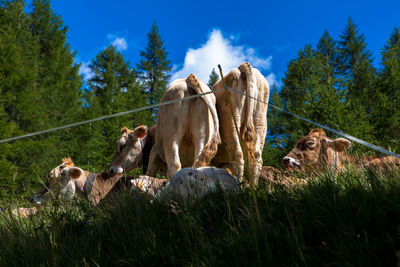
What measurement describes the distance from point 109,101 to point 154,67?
1188cm

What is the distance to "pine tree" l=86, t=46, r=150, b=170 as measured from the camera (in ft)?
60.3

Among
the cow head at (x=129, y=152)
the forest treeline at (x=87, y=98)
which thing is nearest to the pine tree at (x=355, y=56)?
the forest treeline at (x=87, y=98)

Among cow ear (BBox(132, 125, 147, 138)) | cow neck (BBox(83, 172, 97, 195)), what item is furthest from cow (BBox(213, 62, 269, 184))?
cow neck (BBox(83, 172, 97, 195))

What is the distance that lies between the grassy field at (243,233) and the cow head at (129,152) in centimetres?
435

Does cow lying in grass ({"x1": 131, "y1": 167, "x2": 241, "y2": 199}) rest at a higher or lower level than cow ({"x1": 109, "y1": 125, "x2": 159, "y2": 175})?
lower

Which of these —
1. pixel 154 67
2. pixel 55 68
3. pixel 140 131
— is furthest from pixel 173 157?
pixel 154 67

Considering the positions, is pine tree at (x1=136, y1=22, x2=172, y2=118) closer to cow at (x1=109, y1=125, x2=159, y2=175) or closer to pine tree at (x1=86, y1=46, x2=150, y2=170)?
pine tree at (x1=86, y1=46, x2=150, y2=170)

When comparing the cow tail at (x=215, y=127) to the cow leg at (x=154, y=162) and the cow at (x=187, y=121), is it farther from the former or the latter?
the cow leg at (x=154, y=162)

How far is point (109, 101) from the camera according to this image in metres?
26.9

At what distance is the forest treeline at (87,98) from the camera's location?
14.8m

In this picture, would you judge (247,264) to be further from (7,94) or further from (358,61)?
(358,61)

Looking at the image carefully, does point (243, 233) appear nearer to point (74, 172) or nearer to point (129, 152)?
point (74, 172)

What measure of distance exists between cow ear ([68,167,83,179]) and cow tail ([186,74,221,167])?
8.76 feet

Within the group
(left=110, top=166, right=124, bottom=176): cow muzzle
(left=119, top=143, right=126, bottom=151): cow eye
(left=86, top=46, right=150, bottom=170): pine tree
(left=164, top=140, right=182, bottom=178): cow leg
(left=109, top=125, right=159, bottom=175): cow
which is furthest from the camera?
(left=86, top=46, right=150, bottom=170): pine tree
